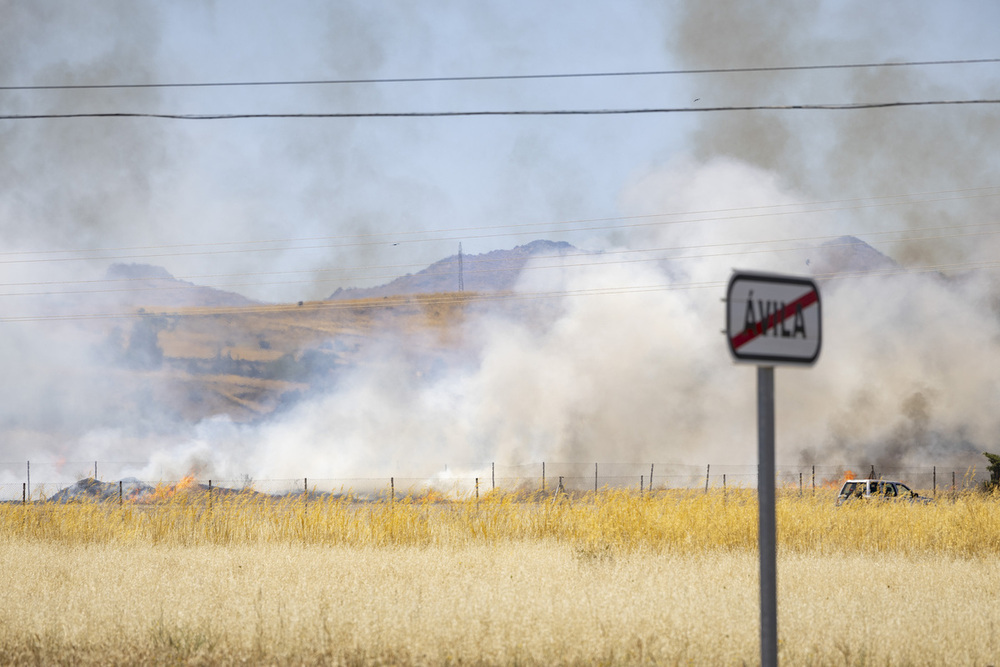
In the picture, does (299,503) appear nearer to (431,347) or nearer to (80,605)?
(80,605)

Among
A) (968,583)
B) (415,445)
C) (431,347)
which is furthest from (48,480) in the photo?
(968,583)

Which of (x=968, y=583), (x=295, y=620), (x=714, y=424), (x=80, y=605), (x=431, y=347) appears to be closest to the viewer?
(x=295, y=620)

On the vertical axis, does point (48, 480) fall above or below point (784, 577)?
below

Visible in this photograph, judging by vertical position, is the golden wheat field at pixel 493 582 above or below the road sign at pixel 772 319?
below

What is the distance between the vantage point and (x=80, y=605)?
405 inches

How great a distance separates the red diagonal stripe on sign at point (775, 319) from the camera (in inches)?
194

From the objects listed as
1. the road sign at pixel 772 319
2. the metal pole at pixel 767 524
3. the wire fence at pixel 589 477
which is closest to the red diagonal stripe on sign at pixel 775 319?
the road sign at pixel 772 319

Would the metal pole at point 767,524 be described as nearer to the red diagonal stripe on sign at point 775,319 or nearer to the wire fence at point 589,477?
the red diagonal stripe on sign at point 775,319

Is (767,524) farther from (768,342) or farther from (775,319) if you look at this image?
(775,319)

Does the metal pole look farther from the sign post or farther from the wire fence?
the wire fence

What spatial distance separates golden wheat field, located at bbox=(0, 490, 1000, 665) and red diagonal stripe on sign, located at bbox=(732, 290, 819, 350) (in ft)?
13.2

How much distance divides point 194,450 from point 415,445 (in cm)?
2000

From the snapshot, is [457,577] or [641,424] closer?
[457,577]

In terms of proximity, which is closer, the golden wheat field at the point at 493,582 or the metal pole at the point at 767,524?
the metal pole at the point at 767,524
